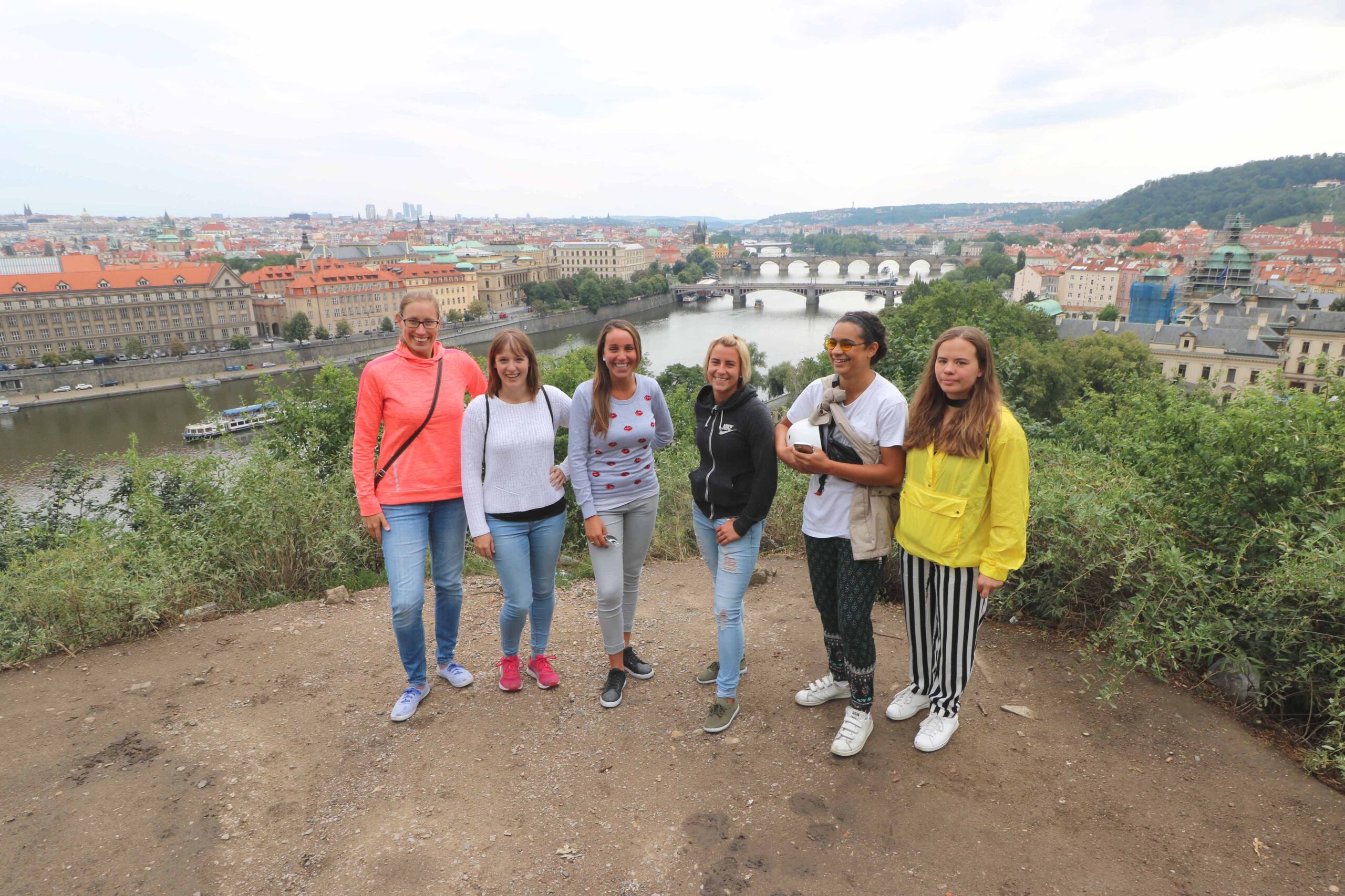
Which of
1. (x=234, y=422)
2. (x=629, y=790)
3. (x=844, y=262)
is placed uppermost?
(x=844, y=262)

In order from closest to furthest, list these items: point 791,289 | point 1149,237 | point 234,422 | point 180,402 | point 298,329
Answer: point 234,422
point 180,402
point 298,329
point 791,289
point 1149,237

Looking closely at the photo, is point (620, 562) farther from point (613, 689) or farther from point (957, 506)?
point (957, 506)

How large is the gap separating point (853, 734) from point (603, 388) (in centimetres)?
134

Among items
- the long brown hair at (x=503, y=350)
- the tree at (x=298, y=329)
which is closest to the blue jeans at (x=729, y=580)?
the long brown hair at (x=503, y=350)

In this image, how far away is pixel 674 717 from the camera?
2.58 m

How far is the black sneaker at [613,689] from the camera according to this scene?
2.63 metres

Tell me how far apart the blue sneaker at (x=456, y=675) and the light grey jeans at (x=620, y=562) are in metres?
0.54

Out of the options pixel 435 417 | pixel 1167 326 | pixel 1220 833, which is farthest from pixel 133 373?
pixel 1167 326

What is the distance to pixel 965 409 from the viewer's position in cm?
202

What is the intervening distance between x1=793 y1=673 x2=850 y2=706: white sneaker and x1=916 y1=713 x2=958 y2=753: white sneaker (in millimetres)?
302

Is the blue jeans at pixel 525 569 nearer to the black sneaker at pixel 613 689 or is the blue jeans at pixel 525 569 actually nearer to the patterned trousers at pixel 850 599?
the black sneaker at pixel 613 689

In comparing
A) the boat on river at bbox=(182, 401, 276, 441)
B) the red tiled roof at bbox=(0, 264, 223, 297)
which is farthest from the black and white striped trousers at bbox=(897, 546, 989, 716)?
the red tiled roof at bbox=(0, 264, 223, 297)

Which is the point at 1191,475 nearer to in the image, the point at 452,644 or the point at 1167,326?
the point at 452,644

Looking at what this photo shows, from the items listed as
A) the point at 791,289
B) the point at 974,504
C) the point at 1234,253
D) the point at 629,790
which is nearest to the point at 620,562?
the point at 629,790
